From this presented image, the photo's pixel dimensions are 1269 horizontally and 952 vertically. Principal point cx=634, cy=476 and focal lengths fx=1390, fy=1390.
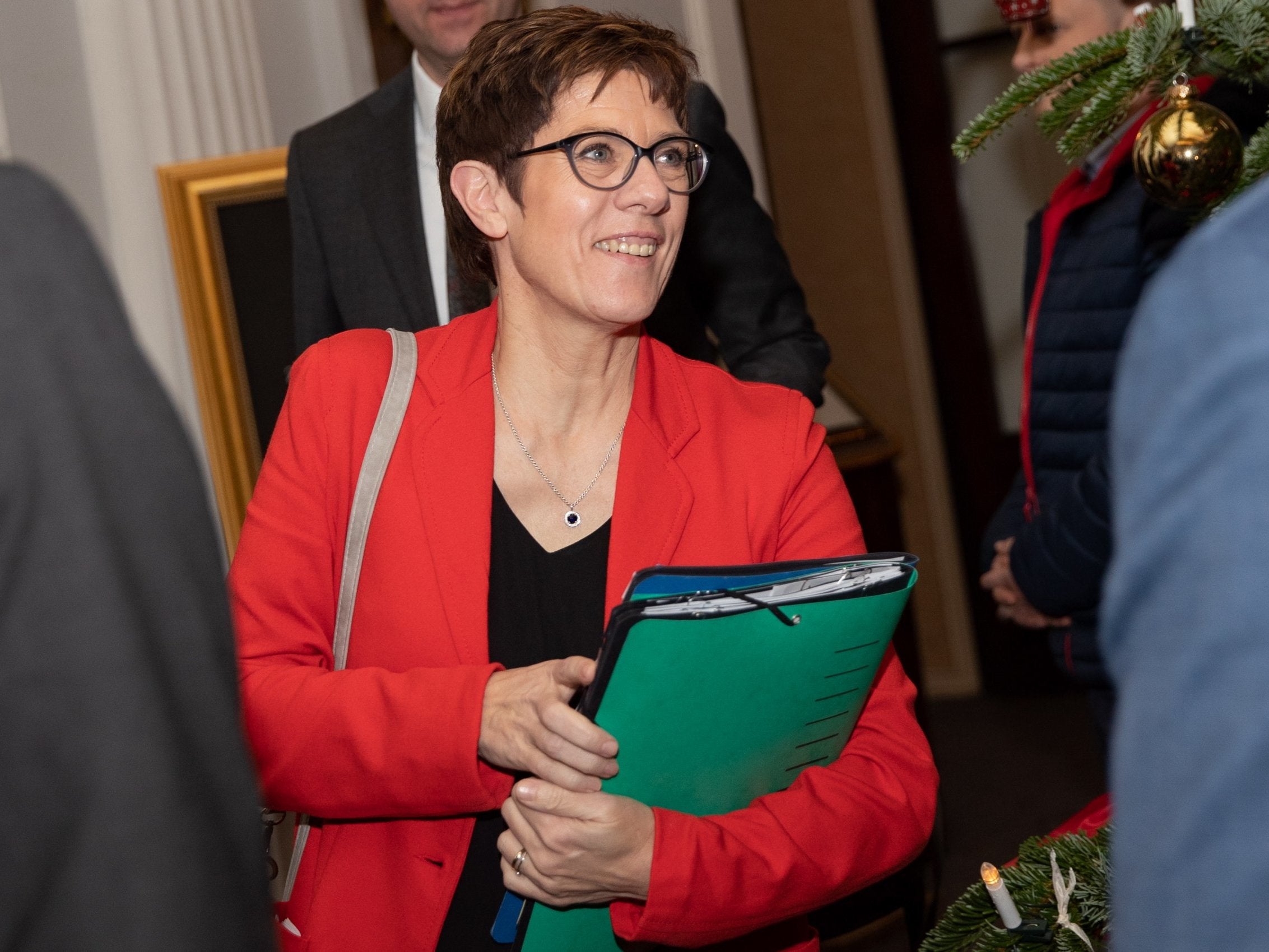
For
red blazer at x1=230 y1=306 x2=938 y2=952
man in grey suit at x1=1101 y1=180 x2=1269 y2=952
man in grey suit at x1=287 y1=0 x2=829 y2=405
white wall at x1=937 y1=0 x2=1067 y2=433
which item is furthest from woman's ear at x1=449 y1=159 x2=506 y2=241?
white wall at x1=937 y1=0 x2=1067 y2=433

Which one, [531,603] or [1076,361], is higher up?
[1076,361]

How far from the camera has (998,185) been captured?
5.55 metres

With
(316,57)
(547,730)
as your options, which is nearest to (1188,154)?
(547,730)

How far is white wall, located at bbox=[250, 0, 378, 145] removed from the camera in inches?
131

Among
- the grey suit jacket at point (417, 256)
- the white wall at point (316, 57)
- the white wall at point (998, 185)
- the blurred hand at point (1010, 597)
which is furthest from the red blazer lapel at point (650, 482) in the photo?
the white wall at point (998, 185)

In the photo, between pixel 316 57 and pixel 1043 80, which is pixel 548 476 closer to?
pixel 1043 80

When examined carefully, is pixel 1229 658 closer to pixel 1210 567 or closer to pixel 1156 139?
pixel 1210 567

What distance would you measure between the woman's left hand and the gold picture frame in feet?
4.81

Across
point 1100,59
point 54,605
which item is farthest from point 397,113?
point 54,605

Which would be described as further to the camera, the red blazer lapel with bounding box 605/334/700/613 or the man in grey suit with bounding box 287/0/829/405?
the man in grey suit with bounding box 287/0/829/405

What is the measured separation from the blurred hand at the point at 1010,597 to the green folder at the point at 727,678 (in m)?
0.95

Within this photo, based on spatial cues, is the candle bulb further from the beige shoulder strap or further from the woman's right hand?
the beige shoulder strap

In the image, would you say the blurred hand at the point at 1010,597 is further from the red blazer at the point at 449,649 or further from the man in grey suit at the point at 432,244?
the red blazer at the point at 449,649

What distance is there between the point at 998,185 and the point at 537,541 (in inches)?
171
